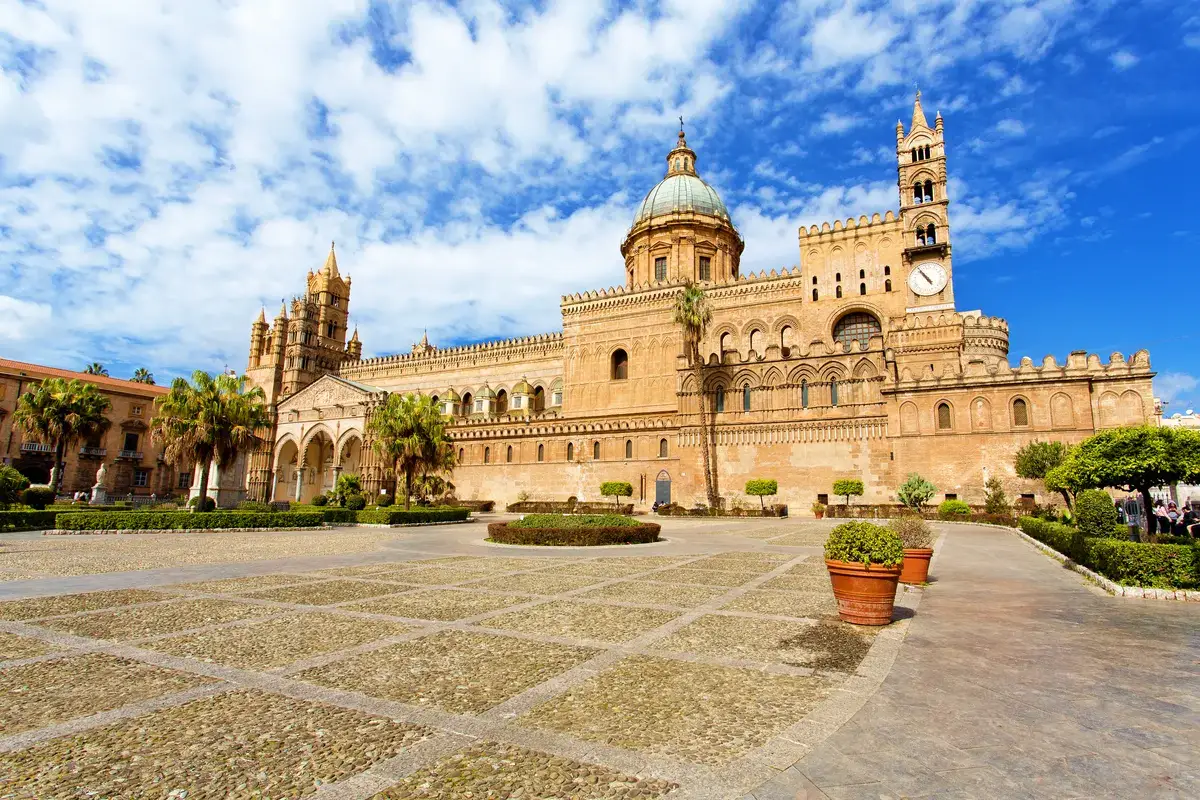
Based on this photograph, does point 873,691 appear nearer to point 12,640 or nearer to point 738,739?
point 738,739

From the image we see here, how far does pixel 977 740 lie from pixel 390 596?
26.4ft

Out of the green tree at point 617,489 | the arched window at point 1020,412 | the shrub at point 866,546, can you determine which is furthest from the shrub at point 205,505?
the arched window at point 1020,412

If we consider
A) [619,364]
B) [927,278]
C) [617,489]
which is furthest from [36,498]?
[927,278]

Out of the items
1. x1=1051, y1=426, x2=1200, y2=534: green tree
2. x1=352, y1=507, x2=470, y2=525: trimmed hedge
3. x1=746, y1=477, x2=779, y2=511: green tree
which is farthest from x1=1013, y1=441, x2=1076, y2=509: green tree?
x1=352, y1=507, x2=470, y2=525: trimmed hedge

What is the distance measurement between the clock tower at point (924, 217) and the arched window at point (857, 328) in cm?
240

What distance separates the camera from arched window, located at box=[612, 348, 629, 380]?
169 ft

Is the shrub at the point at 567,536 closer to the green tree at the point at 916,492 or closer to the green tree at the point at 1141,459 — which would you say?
the green tree at the point at 1141,459

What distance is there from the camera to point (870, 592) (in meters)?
7.73

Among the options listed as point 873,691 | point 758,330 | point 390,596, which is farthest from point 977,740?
point 758,330

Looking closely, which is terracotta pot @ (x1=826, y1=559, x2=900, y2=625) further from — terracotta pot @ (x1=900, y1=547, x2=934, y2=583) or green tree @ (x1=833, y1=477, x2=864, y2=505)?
green tree @ (x1=833, y1=477, x2=864, y2=505)

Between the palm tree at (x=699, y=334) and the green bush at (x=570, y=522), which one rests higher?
the palm tree at (x=699, y=334)

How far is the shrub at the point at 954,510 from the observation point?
101 feet

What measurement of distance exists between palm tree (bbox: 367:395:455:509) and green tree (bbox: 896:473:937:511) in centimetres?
2566

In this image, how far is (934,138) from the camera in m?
43.0
